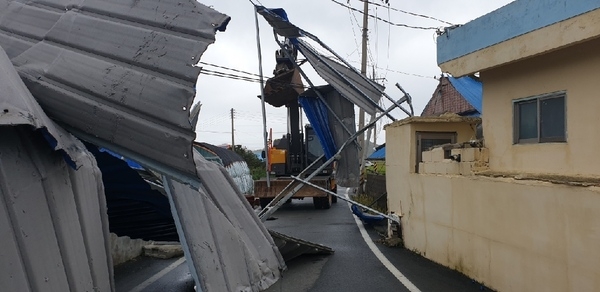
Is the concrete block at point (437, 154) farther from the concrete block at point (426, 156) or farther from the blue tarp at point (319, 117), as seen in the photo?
the blue tarp at point (319, 117)

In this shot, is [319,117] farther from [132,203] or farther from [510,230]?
[132,203]

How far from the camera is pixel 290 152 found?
23.1 meters

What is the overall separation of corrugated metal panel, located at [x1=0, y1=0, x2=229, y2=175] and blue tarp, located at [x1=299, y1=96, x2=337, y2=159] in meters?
9.21

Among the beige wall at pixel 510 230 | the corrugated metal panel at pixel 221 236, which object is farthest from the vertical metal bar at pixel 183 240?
the beige wall at pixel 510 230

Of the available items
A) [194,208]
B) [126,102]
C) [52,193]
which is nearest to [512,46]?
[194,208]

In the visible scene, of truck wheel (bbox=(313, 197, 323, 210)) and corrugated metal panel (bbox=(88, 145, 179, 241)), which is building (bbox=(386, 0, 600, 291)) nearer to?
corrugated metal panel (bbox=(88, 145, 179, 241))

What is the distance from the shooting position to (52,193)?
348 cm

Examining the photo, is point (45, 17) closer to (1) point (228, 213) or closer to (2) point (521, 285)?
(1) point (228, 213)

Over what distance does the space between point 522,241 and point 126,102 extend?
5576 millimetres

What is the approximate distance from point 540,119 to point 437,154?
3.01 m

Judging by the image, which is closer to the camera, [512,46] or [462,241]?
[512,46]

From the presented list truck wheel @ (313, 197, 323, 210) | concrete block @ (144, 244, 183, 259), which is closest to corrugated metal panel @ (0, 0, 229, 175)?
concrete block @ (144, 244, 183, 259)

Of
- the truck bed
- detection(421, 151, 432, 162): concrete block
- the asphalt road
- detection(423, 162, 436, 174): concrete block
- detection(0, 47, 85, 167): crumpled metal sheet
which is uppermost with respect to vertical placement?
detection(0, 47, 85, 167): crumpled metal sheet

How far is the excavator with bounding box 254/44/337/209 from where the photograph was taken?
17578 millimetres
